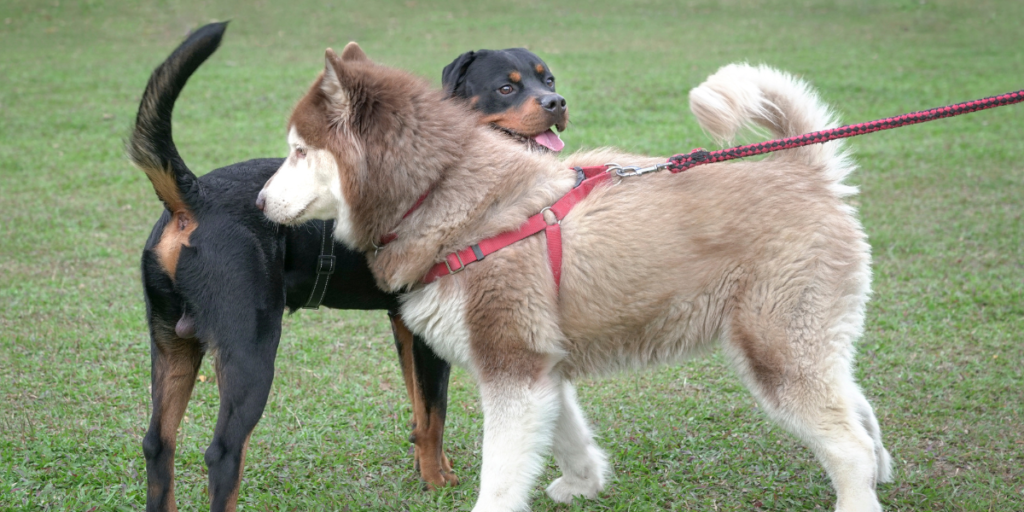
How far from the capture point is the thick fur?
3.25 metres

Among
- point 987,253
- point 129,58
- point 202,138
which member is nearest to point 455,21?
point 129,58

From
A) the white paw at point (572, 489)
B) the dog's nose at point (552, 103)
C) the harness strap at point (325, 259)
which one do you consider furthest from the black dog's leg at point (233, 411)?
the dog's nose at point (552, 103)

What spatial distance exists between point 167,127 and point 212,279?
2.09 ft

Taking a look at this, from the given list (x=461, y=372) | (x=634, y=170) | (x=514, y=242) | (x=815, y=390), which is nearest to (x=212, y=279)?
(x=514, y=242)

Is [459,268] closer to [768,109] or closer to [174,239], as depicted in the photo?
[174,239]

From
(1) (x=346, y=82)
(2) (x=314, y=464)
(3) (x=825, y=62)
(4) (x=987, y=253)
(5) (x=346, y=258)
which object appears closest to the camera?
(1) (x=346, y=82)

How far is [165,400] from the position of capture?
350 centimetres

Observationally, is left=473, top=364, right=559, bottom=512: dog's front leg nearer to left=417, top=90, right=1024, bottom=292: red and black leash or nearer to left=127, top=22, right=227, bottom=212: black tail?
left=417, top=90, right=1024, bottom=292: red and black leash

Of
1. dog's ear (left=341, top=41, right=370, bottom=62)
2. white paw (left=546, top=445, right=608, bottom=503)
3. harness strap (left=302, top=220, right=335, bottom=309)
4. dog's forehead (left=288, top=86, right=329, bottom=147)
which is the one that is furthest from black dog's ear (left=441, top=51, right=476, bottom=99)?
white paw (left=546, top=445, right=608, bottom=503)

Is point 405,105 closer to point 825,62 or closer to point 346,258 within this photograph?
point 346,258

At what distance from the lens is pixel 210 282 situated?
10.8ft

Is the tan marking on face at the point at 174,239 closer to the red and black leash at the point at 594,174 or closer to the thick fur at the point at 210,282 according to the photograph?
the thick fur at the point at 210,282

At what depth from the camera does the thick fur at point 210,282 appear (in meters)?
3.25

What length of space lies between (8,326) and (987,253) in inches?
314
